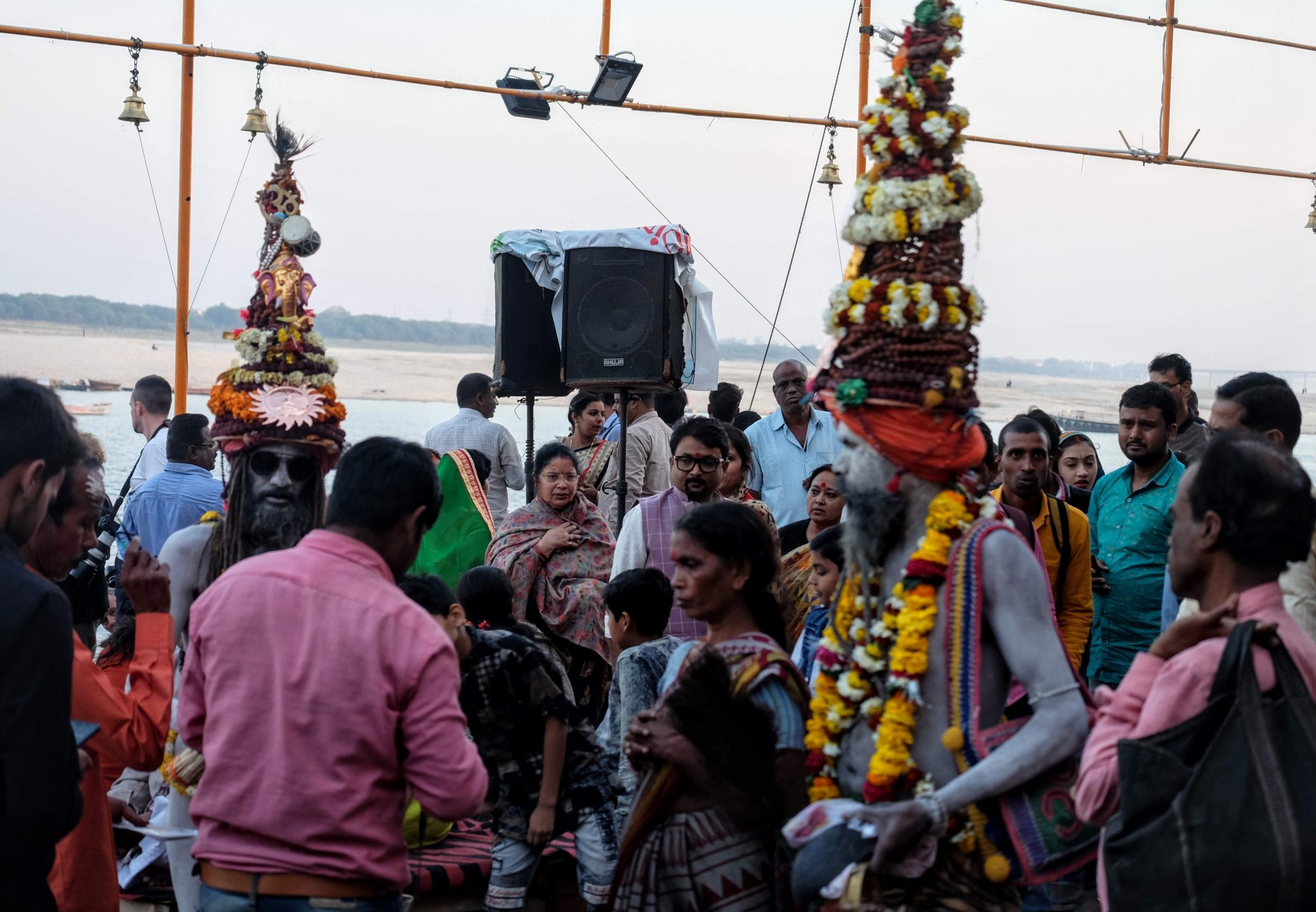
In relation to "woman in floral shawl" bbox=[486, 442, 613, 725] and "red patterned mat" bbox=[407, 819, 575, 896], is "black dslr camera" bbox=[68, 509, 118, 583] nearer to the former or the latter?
"woman in floral shawl" bbox=[486, 442, 613, 725]

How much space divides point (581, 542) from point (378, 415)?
1356 centimetres

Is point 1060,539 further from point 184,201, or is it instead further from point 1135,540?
point 184,201

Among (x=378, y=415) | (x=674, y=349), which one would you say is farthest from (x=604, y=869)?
(x=378, y=415)

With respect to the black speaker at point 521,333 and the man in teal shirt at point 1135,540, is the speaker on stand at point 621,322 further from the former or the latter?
the man in teal shirt at point 1135,540

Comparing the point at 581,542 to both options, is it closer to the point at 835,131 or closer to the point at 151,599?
the point at 151,599

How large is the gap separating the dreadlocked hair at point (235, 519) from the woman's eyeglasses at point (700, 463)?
1.74 metres

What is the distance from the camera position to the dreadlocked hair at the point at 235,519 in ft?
14.3

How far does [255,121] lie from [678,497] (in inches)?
220

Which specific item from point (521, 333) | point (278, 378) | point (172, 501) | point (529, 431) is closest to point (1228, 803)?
point (278, 378)

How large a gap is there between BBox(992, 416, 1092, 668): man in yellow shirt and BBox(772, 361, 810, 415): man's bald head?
2309 millimetres

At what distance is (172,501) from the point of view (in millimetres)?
6742

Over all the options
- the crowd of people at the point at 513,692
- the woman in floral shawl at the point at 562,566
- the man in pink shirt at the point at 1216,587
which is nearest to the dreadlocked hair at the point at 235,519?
the crowd of people at the point at 513,692

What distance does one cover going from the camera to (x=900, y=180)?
324 cm

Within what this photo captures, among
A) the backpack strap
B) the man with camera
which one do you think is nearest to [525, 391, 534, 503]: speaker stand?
the backpack strap
